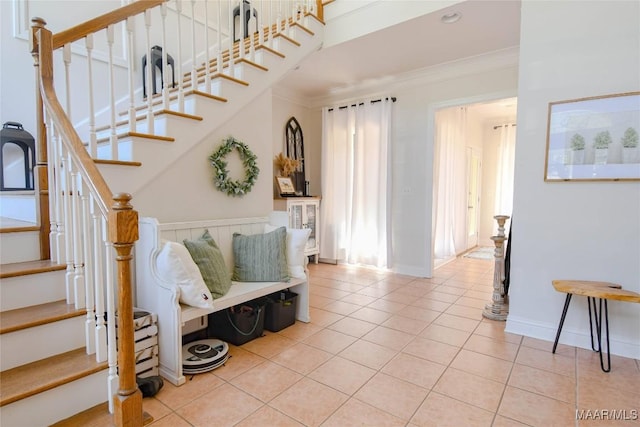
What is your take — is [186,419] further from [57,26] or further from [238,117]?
[57,26]

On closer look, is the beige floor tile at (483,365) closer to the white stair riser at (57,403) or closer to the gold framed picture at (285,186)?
the white stair riser at (57,403)

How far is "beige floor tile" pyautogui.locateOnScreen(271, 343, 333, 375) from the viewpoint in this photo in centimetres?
219

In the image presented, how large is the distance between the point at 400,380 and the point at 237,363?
109 cm

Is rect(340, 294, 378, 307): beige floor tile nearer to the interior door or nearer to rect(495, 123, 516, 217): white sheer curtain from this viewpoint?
the interior door

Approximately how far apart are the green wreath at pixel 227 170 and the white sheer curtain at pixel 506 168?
5.48 meters

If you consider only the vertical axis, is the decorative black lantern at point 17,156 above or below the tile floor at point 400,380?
above

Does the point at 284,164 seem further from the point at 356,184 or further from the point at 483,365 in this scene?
the point at 483,365

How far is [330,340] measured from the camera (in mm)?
Result: 2580

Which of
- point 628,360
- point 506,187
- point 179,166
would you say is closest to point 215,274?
point 179,166

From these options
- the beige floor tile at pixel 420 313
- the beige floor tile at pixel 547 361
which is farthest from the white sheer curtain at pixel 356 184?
the beige floor tile at pixel 547 361

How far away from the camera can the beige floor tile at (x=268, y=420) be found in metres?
1.65

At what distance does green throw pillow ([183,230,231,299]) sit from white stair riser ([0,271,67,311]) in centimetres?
74

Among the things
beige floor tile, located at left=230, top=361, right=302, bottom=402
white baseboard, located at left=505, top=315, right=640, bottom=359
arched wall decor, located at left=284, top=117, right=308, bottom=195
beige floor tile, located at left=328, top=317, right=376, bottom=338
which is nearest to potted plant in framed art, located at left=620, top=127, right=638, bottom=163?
white baseboard, located at left=505, top=315, right=640, bottom=359

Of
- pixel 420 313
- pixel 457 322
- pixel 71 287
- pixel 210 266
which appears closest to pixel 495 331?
pixel 457 322
